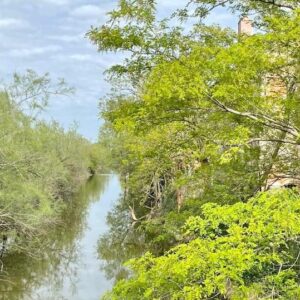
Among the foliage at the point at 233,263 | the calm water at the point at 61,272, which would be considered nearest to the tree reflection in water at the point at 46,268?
the calm water at the point at 61,272

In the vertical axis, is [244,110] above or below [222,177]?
above

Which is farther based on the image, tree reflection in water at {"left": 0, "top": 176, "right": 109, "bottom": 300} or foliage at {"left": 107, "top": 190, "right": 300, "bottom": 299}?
tree reflection in water at {"left": 0, "top": 176, "right": 109, "bottom": 300}

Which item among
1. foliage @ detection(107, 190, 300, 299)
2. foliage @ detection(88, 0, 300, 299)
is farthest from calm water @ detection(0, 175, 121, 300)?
foliage @ detection(107, 190, 300, 299)

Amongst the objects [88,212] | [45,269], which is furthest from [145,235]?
[88,212]

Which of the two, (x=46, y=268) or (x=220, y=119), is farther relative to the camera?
(x=46, y=268)

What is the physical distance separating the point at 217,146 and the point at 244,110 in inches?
28.3

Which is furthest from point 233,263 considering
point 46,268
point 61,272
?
point 46,268

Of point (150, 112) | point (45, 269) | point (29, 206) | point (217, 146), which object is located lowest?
point (45, 269)

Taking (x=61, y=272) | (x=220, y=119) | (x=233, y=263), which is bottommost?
(x=61, y=272)

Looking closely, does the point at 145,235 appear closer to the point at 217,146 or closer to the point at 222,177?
the point at 222,177

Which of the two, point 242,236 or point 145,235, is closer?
point 242,236

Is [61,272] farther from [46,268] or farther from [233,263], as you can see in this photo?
[233,263]

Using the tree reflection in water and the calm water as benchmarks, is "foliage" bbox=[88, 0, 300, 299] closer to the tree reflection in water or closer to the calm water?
the calm water

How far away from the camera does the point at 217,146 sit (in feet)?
25.1
